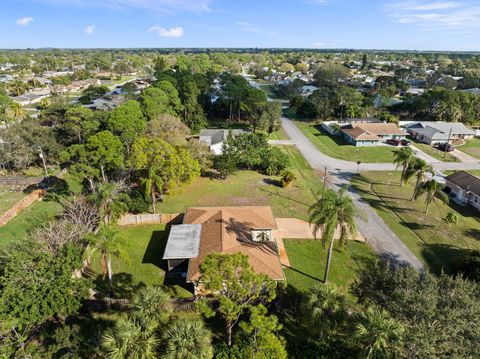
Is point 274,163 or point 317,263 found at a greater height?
point 274,163

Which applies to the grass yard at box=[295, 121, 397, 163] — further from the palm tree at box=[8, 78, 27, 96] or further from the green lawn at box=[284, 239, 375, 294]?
the palm tree at box=[8, 78, 27, 96]

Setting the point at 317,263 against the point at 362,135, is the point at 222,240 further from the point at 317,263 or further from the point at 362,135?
the point at 362,135

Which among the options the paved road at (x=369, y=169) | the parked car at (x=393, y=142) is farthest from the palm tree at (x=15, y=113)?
the parked car at (x=393, y=142)

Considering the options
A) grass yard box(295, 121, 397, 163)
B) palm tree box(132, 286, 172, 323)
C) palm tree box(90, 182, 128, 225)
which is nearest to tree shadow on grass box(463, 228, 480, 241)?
grass yard box(295, 121, 397, 163)

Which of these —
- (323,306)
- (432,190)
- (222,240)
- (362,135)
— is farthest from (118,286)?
(362,135)

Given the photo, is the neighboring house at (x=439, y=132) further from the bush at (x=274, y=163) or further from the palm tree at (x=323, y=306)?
the palm tree at (x=323, y=306)

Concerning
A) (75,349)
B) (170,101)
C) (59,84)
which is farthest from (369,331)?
(59,84)
